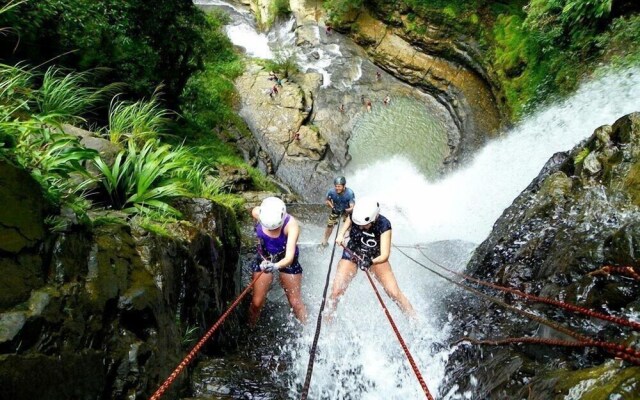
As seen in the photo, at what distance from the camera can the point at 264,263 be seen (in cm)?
500

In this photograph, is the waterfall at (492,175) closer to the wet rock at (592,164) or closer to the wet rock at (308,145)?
the wet rock at (308,145)

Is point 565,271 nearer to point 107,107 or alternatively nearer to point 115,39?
point 107,107

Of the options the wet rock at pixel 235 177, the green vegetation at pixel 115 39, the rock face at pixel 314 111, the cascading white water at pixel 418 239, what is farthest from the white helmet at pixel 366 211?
the rock face at pixel 314 111

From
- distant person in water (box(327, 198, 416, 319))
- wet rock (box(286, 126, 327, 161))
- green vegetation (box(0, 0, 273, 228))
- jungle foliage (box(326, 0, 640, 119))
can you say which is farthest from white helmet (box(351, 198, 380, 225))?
wet rock (box(286, 126, 327, 161))

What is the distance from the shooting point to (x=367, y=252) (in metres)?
6.03

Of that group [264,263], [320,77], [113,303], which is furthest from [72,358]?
[320,77]

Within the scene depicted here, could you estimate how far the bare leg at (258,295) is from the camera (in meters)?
5.78

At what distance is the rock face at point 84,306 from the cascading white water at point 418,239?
1711 mm

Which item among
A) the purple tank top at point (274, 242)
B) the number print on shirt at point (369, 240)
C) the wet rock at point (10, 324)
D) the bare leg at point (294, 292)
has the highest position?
the number print on shirt at point (369, 240)

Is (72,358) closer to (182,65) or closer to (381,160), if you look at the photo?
(182,65)

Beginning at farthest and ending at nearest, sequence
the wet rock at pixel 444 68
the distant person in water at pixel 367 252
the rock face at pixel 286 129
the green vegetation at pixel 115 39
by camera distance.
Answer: the wet rock at pixel 444 68, the rock face at pixel 286 129, the green vegetation at pixel 115 39, the distant person in water at pixel 367 252

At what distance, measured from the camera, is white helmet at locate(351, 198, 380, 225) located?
557 centimetres

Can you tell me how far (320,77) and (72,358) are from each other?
59.4 ft

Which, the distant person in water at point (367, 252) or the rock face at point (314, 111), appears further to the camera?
the rock face at point (314, 111)
